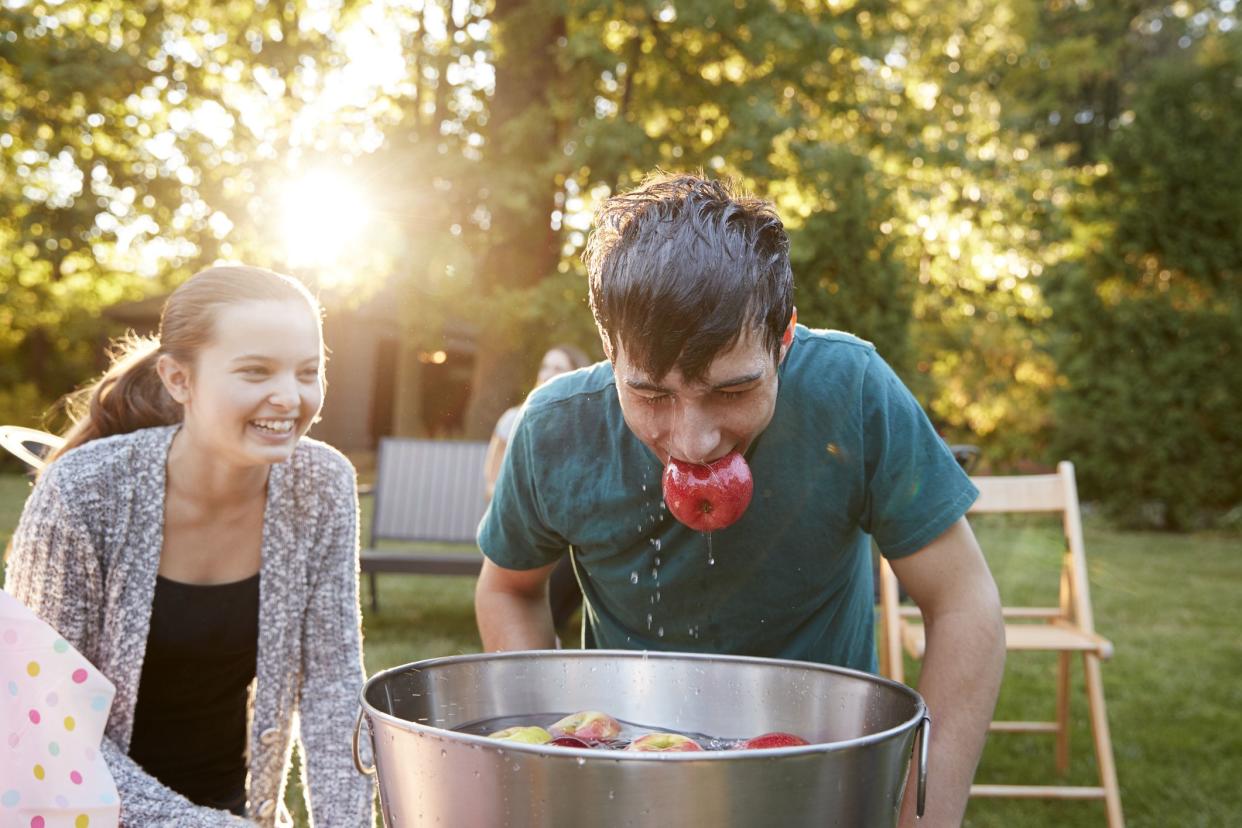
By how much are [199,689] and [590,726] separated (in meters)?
1.33

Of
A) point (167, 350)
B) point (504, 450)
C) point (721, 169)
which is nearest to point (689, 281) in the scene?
point (167, 350)

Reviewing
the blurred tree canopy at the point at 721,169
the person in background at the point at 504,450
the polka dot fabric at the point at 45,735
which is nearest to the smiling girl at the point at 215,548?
the polka dot fabric at the point at 45,735

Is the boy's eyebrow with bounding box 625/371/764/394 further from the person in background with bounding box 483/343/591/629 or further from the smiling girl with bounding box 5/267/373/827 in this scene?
the person in background with bounding box 483/343/591/629

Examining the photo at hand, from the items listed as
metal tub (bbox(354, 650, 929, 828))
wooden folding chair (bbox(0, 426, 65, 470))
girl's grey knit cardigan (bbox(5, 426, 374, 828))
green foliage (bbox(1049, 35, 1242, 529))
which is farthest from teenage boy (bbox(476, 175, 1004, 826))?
green foliage (bbox(1049, 35, 1242, 529))

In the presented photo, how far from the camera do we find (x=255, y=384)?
6.95ft

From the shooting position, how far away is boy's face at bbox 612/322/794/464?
124cm

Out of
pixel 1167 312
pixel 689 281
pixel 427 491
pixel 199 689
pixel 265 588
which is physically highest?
pixel 1167 312

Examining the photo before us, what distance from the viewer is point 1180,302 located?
14023mm

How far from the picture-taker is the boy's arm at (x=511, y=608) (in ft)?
6.01

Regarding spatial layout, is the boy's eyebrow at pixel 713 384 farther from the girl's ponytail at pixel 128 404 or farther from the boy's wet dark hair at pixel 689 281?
the girl's ponytail at pixel 128 404

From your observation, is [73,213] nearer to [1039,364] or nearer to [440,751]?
[1039,364]

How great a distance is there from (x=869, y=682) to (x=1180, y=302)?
1446 centimetres

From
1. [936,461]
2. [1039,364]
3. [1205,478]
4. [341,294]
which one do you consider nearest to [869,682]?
[936,461]

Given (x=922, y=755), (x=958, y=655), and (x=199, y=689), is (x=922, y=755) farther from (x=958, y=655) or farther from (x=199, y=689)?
(x=199, y=689)
